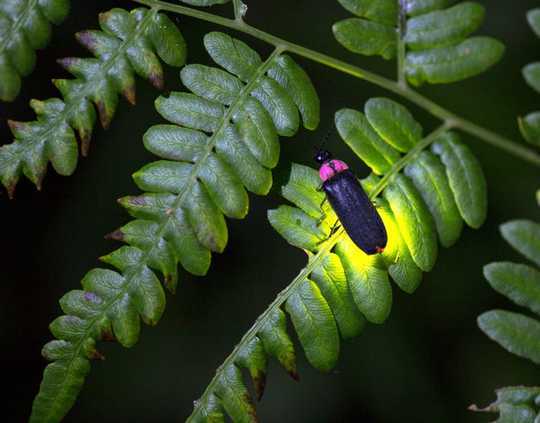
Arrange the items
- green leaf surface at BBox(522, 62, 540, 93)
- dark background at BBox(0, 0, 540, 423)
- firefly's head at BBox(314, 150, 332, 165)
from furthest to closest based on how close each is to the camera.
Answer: dark background at BBox(0, 0, 540, 423), firefly's head at BBox(314, 150, 332, 165), green leaf surface at BBox(522, 62, 540, 93)

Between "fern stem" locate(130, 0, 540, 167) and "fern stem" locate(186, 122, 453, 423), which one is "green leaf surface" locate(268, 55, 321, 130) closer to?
"fern stem" locate(130, 0, 540, 167)

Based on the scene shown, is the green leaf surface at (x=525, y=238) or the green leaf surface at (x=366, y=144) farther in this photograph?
the green leaf surface at (x=366, y=144)

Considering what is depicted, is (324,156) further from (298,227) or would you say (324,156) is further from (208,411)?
(208,411)

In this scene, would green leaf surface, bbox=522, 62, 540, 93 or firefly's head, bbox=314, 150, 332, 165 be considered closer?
green leaf surface, bbox=522, 62, 540, 93

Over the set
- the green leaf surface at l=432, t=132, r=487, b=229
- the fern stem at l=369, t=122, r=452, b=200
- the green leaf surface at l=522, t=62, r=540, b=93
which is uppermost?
the green leaf surface at l=522, t=62, r=540, b=93

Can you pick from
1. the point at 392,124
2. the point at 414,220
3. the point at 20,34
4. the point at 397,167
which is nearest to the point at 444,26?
the point at 392,124

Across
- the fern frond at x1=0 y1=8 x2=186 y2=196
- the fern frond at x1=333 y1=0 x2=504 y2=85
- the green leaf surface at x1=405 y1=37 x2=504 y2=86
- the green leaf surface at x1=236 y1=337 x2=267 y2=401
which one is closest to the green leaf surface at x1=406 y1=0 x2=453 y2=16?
the fern frond at x1=333 y1=0 x2=504 y2=85

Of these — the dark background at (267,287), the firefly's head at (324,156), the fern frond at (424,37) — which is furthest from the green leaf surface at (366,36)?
the dark background at (267,287)

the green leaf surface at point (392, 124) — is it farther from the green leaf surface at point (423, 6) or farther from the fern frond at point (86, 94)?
the fern frond at point (86, 94)
